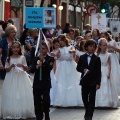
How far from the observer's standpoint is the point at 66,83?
14.9 metres

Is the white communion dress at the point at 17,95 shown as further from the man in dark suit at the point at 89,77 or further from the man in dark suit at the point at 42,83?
the man in dark suit at the point at 89,77

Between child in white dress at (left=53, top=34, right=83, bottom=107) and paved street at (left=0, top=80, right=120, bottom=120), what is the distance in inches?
12.4

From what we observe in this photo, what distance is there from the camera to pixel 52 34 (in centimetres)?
2525

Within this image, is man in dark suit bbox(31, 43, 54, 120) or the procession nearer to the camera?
man in dark suit bbox(31, 43, 54, 120)

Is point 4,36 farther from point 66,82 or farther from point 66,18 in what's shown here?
point 66,18

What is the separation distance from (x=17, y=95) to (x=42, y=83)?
1.14 metres

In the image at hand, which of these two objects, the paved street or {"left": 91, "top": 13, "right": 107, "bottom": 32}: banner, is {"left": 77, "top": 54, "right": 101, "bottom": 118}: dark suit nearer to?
the paved street

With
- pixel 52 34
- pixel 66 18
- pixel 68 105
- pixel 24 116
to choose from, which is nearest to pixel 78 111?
pixel 68 105

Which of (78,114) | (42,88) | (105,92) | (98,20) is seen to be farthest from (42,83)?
(98,20)

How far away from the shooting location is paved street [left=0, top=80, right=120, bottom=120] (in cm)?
1273

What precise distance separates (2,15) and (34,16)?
20.5m

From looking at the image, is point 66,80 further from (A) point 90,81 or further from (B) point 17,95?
(A) point 90,81

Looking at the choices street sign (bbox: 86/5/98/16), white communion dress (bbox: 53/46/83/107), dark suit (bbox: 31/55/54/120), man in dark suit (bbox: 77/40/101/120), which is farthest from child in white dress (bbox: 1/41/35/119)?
street sign (bbox: 86/5/98/16)

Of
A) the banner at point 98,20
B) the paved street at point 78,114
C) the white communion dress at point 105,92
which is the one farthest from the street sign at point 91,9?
the paved street at point 78,114
